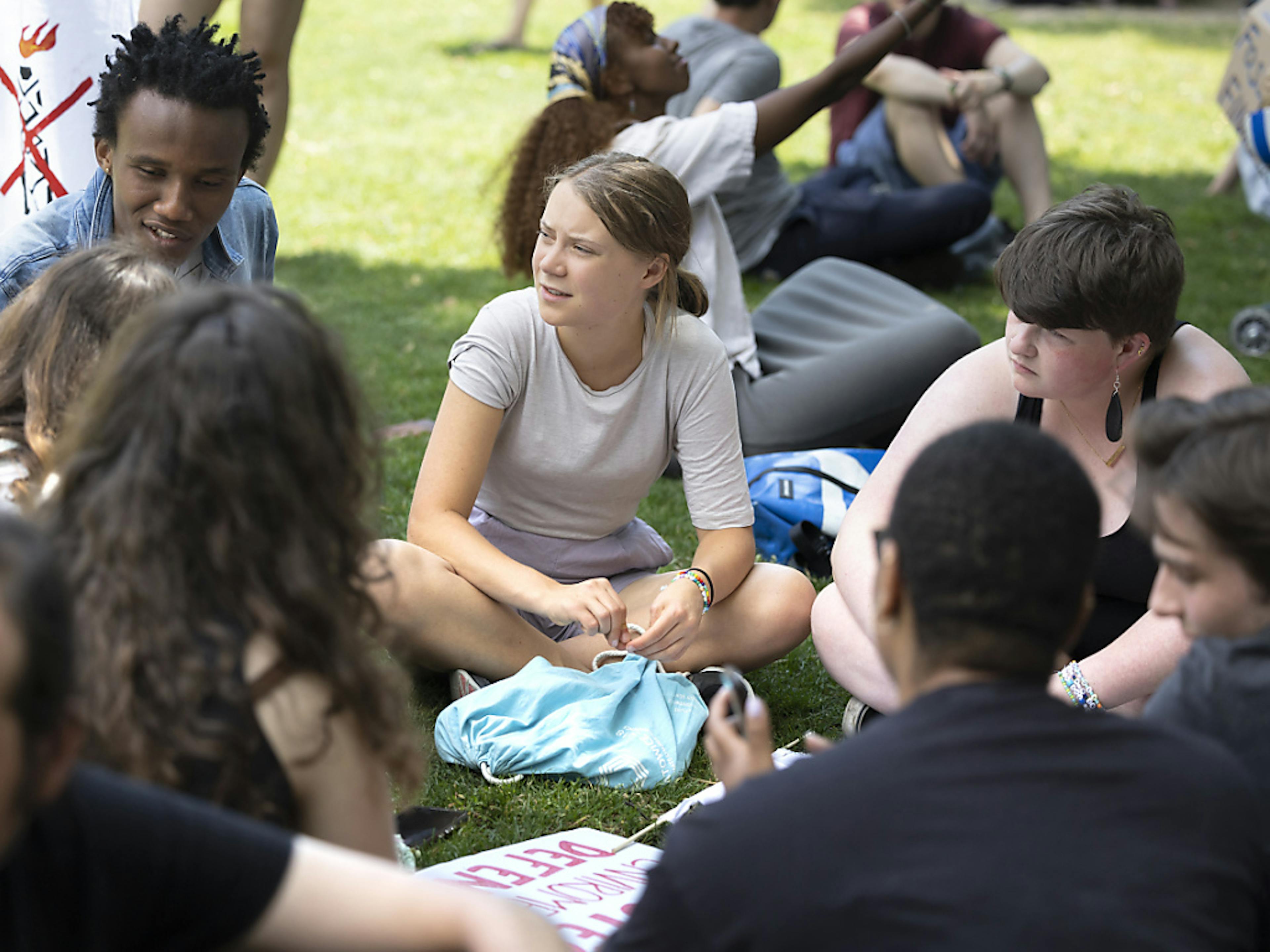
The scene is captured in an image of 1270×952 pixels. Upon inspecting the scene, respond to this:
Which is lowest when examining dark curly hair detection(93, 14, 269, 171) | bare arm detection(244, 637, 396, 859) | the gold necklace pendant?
the gold necklace pendant

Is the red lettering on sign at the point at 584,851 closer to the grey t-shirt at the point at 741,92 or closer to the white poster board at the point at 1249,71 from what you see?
the grey t-shirt at the point at 741,92

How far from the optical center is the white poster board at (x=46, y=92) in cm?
368

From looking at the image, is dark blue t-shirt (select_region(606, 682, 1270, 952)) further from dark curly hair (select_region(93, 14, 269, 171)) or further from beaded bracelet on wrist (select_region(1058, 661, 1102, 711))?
dark curly hair (select_region(93, 14, 269, 171))

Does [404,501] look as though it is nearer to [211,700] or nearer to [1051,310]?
[1051,310]

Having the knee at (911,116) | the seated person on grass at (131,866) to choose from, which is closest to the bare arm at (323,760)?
the seated person on grass at (131,866)

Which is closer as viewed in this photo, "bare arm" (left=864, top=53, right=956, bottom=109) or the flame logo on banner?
the flame logo on banner

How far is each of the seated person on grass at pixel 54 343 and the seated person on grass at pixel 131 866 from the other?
1.01 m

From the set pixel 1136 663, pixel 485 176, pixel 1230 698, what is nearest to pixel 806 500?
pixel 1136 663

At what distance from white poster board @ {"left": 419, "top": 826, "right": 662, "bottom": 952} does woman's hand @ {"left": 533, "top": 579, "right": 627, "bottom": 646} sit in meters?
0.45

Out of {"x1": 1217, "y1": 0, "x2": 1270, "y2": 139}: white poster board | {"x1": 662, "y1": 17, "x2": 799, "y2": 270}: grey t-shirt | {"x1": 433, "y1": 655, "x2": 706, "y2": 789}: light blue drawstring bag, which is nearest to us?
{"x1": 433, "y1": 655, "x2": 706, "y2": 789}: light blue drawstring bag

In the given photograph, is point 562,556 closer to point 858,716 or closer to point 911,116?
point 858,716

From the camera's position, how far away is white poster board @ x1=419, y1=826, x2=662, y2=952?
2.16 metres

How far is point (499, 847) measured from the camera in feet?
8.38

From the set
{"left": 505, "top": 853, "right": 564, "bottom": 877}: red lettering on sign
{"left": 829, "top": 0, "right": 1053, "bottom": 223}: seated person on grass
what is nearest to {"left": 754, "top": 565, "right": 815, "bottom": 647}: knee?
{"left": 505, "top": 853, "right": 564, "bottom": 877}: red lettering on sign
